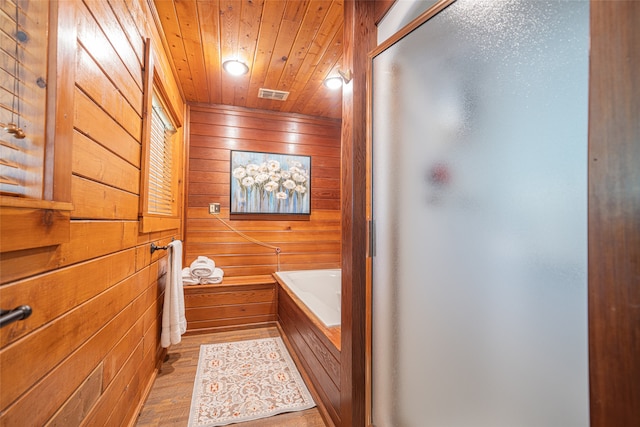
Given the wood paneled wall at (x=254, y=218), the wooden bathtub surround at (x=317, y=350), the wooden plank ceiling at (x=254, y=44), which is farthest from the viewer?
the wood paneled wall at (x=254, y=218)

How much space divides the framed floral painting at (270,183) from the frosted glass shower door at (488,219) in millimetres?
2309

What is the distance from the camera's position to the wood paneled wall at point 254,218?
2982mm

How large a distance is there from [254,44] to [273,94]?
80 cm

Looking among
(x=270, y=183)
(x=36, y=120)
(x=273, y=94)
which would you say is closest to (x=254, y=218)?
(x=270, y=183)

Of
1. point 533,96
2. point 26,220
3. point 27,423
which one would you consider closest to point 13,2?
point 26,220

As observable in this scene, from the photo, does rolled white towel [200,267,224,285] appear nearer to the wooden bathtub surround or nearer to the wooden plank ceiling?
the wooden bathtub surround

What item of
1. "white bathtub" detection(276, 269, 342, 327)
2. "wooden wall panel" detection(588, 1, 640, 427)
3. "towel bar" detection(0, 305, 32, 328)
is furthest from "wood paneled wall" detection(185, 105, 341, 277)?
"wooden wall panel" detection(588, 1, 640, 427)

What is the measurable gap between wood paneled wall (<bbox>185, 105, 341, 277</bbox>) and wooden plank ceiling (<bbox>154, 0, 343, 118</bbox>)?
347 millimetres

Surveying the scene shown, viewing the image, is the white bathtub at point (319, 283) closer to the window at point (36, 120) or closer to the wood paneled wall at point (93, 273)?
the wood paneled wall at point (93, 273)

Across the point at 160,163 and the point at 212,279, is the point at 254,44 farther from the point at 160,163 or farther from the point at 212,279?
the point at 212,279

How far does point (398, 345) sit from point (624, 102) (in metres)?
0.85

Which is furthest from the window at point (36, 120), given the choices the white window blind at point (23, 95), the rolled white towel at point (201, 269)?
the rolled white towel at point (201, 269)

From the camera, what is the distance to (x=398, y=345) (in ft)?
3.09

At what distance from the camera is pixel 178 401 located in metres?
1.67
